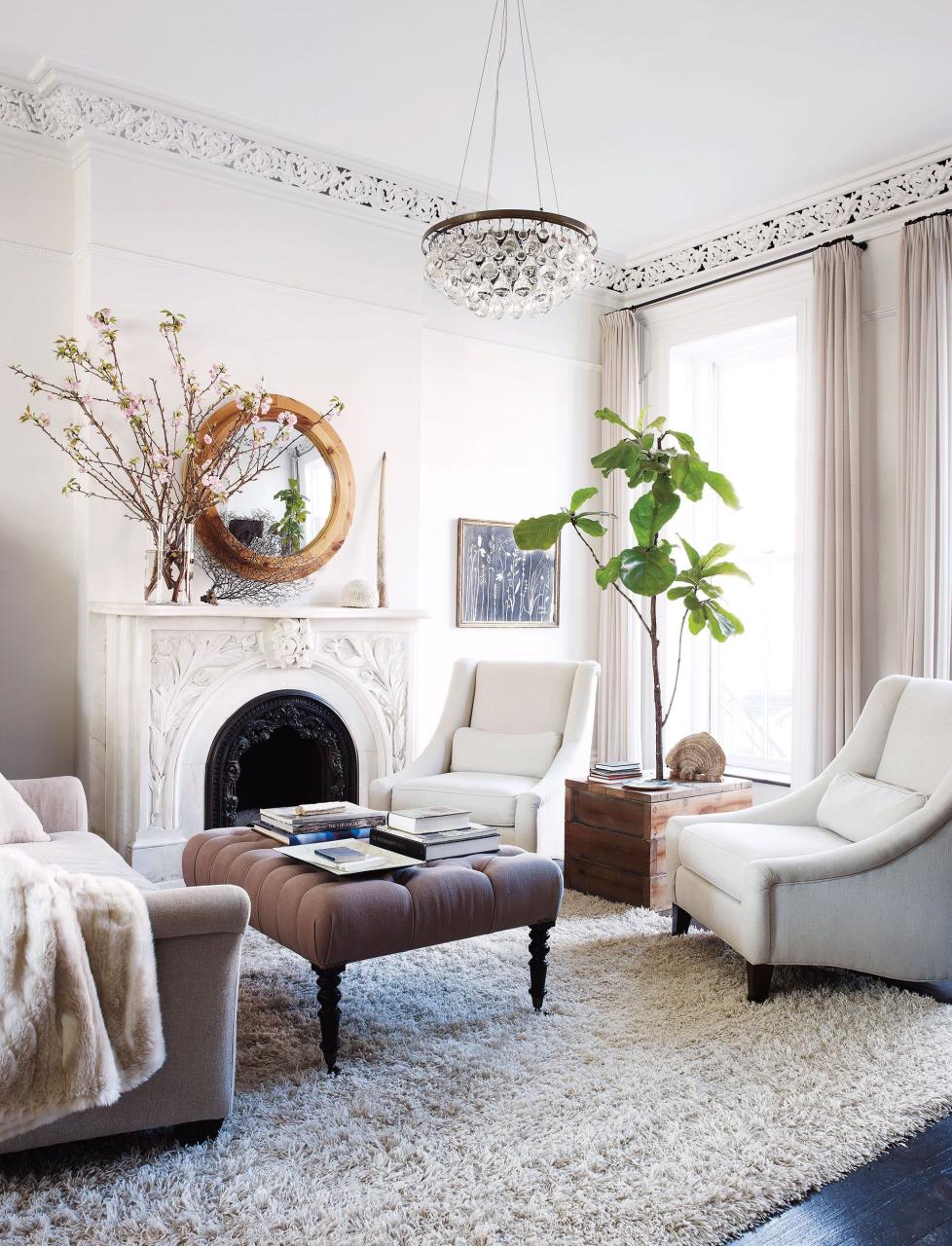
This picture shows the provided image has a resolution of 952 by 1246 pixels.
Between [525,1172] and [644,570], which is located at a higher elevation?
[644,570]

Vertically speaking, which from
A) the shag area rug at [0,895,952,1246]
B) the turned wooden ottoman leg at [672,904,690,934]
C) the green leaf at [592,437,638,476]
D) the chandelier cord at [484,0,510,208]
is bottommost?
the shag area rug at [0,895,952,1246]

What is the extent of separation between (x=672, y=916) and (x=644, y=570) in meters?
1.40

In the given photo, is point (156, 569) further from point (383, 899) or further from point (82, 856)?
point (383, 899)

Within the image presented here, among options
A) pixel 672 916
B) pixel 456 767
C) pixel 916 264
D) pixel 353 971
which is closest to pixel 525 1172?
pixel 353 971

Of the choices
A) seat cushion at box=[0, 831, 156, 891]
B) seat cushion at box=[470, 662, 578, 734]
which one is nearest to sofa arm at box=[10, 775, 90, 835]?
seat cushion at box=[0, 831, 156, 891]

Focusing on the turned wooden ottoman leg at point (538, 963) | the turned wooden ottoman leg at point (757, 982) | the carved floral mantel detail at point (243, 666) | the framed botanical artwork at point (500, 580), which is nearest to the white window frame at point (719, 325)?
the framed botanical artwork at point (500, 580)

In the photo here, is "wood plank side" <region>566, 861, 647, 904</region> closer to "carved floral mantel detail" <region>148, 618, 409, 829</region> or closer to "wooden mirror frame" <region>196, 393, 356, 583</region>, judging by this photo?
"carved floral mantel detail" <region>148, 618, 409, 829</region>

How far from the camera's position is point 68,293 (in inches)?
173

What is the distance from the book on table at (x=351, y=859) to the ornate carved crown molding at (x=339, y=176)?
3.21 m

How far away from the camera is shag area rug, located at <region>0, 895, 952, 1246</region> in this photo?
1938 millimetres

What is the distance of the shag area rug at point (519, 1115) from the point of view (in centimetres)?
194

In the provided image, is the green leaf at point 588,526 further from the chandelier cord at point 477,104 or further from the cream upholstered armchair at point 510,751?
the chandelier cord at point 477,104

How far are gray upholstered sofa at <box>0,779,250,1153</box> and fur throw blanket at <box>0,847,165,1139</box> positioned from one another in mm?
87

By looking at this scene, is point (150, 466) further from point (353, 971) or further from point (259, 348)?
point (353, 971)
